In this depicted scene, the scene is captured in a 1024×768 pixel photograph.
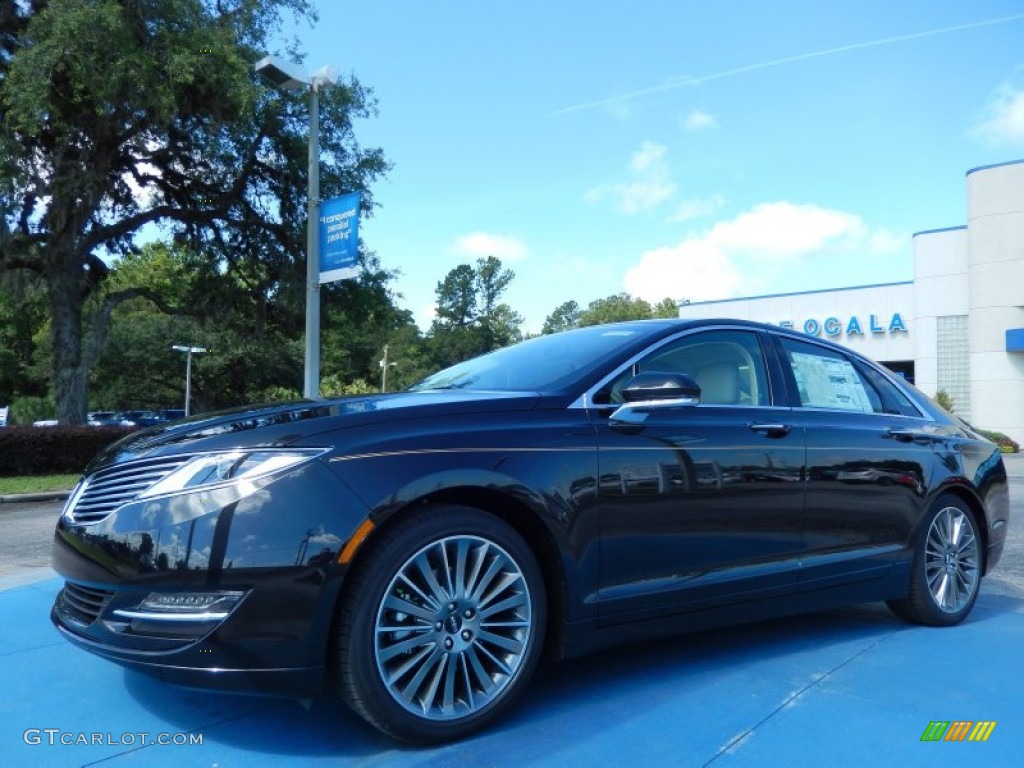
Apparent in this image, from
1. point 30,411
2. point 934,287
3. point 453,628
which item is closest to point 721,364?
point 453,628

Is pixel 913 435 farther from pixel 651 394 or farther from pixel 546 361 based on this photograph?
pixel 546 361

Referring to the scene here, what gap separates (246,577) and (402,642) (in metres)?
0.55

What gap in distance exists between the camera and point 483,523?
3.00 meters

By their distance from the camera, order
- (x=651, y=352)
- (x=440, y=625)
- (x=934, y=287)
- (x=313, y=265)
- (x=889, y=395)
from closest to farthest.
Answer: (x=440, y=625) → (x=651, y=352) → (x=889, y=395) → (x=313, y=265) → (x=934, y=287)

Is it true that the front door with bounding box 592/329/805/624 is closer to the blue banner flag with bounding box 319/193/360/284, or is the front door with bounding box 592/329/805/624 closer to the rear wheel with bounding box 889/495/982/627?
the rear wheel with bounding box 889/495/982/627

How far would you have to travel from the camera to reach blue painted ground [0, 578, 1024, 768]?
2.88m

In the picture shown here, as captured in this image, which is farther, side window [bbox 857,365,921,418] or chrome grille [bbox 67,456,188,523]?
side window [bbox 857,365,921,418]

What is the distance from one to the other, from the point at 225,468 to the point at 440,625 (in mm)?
884

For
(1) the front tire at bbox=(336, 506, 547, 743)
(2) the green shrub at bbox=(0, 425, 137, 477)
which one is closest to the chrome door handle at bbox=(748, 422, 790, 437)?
(1) the front tire at bbox=(336, 506, 547, 743)

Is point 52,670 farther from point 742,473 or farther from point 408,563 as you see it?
point 742,473

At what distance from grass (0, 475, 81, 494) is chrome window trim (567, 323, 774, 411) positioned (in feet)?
41.0

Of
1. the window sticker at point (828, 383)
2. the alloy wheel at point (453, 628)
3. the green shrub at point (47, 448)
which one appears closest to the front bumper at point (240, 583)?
the alloy wheel at point (453, 628)

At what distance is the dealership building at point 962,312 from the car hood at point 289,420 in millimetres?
30327

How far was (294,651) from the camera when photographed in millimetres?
2674
